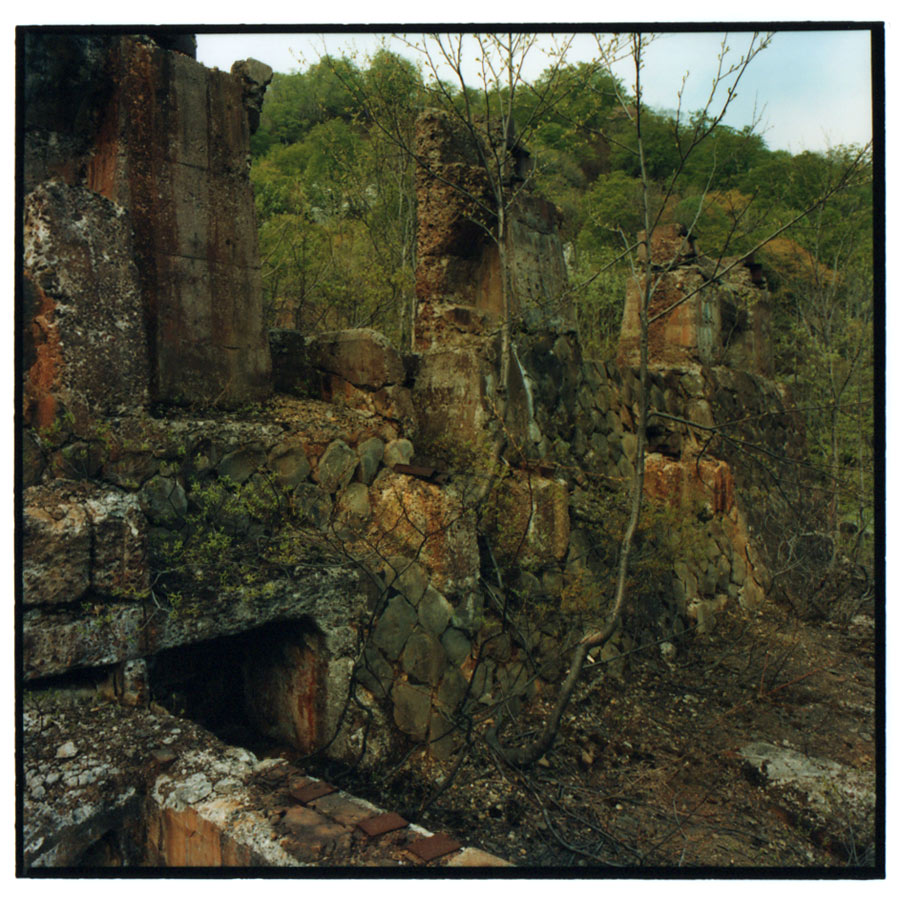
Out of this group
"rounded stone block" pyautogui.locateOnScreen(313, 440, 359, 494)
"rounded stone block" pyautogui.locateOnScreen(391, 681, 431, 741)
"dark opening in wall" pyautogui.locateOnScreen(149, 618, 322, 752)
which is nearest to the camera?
"dark opening in wall" pyautogui.locateOnScreen(149, 618, 322, 752)

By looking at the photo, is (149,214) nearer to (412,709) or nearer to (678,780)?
(412,709)

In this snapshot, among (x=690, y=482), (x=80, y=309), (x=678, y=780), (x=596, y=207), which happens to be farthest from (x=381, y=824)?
(x=596, y=207)

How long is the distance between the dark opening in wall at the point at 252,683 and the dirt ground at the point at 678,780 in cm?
33

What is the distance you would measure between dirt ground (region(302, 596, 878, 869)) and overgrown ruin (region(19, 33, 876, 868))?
12.4 inches

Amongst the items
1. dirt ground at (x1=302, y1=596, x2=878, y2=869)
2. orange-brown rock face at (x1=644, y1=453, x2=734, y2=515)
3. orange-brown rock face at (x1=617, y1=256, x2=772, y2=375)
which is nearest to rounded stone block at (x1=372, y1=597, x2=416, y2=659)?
dirt ground at (x1=302, y1=596, x2=878, y2=869)

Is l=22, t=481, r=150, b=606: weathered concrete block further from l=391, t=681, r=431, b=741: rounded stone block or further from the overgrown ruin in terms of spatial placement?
l=391, t=681, r=431, b=741: rounded stone block

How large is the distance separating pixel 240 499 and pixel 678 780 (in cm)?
274

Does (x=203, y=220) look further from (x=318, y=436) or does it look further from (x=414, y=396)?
(x=414, y=396)

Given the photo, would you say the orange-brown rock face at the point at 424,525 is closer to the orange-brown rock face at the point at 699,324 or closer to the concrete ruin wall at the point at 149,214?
the concrete ruin wall at the point at 149,214

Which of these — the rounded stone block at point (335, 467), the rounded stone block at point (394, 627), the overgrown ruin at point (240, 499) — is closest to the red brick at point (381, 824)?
the overgrown ruin at point (240, 499)

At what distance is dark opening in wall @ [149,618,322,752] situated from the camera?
11.9 feet

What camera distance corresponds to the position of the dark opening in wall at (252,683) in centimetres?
362

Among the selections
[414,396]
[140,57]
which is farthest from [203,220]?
[414,396]

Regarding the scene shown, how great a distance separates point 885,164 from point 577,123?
5.23 ft
